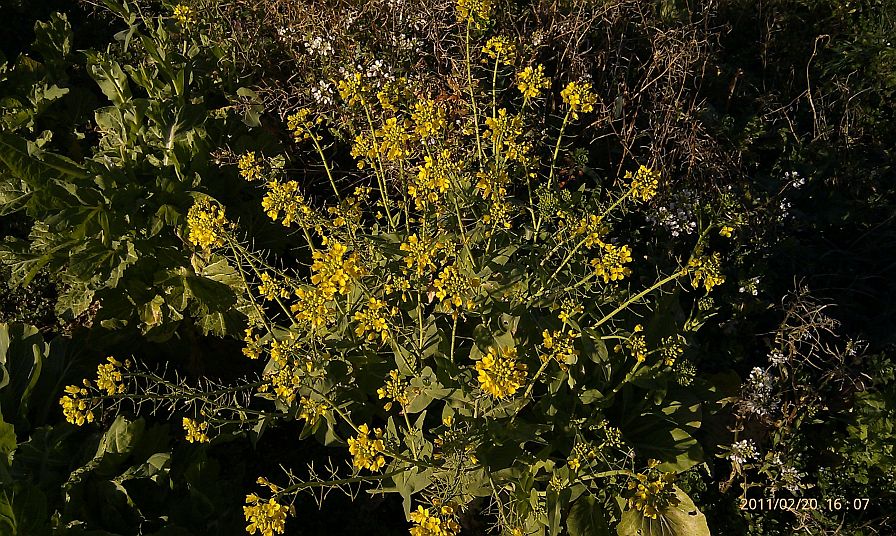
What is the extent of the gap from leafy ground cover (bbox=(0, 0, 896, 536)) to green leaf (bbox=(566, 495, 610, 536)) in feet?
0.04

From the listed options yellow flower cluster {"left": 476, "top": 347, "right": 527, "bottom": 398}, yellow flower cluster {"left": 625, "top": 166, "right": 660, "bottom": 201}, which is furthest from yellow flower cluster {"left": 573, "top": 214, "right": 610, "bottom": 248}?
yellow flower cluster {"left": 476, "top": 347, "right": 527, "bottom": 398}

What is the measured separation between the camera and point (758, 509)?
3496 mm

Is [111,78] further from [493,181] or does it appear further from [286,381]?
[493,181]

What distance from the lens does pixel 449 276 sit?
2.57 meters

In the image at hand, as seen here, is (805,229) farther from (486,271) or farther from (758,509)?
(486,271)

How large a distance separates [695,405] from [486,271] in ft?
4.10

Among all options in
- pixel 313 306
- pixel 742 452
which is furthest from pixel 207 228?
pixel 742 452

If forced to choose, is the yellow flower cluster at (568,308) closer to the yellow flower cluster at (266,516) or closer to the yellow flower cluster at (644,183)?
the yellow flower cluster at (644,183)

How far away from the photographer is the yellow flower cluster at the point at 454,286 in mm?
2512

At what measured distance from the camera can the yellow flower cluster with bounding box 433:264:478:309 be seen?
8.24 ft

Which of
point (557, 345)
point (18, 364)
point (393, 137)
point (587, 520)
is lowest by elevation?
point (587, 520)

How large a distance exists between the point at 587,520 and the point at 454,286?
4.08 ft

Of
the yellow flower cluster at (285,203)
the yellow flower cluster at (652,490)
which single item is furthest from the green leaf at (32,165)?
the yellow flower cluster at (652,490)

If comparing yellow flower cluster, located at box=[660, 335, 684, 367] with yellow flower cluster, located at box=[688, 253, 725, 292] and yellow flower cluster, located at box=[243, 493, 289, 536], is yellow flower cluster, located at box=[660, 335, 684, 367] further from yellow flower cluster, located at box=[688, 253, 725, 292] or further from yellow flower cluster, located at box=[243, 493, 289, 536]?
yellow flower cluster, located at box=[243, 493, 289, 536]
